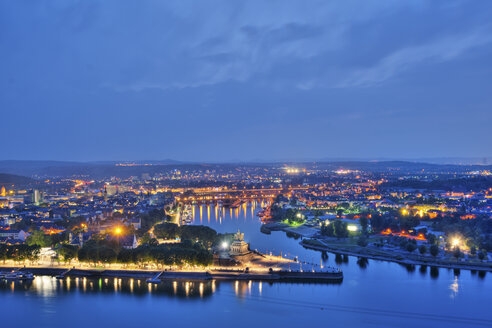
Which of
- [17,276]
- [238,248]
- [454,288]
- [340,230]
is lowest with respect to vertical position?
[454,288]

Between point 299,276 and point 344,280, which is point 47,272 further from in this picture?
point 344,280

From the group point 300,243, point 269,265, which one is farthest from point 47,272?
point 300,243

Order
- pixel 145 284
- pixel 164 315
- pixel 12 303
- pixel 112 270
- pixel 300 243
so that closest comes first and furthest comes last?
pixel 164 315, pixel 12 303, pixel 145 284, pixel 112 270, pixel 300 243

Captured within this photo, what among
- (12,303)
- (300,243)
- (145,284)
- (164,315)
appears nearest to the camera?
(164,315)

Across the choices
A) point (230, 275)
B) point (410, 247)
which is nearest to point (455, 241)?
point (410, 247)

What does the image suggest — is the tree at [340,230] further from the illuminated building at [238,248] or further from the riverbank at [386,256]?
the illuminated building at [238,248]

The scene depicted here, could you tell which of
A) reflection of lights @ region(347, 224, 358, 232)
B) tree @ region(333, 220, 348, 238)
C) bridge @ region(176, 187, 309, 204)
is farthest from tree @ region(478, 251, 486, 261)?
bridge @ region(176, 187, 309, 204)

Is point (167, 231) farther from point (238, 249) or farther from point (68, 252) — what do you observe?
point (68, 252)
